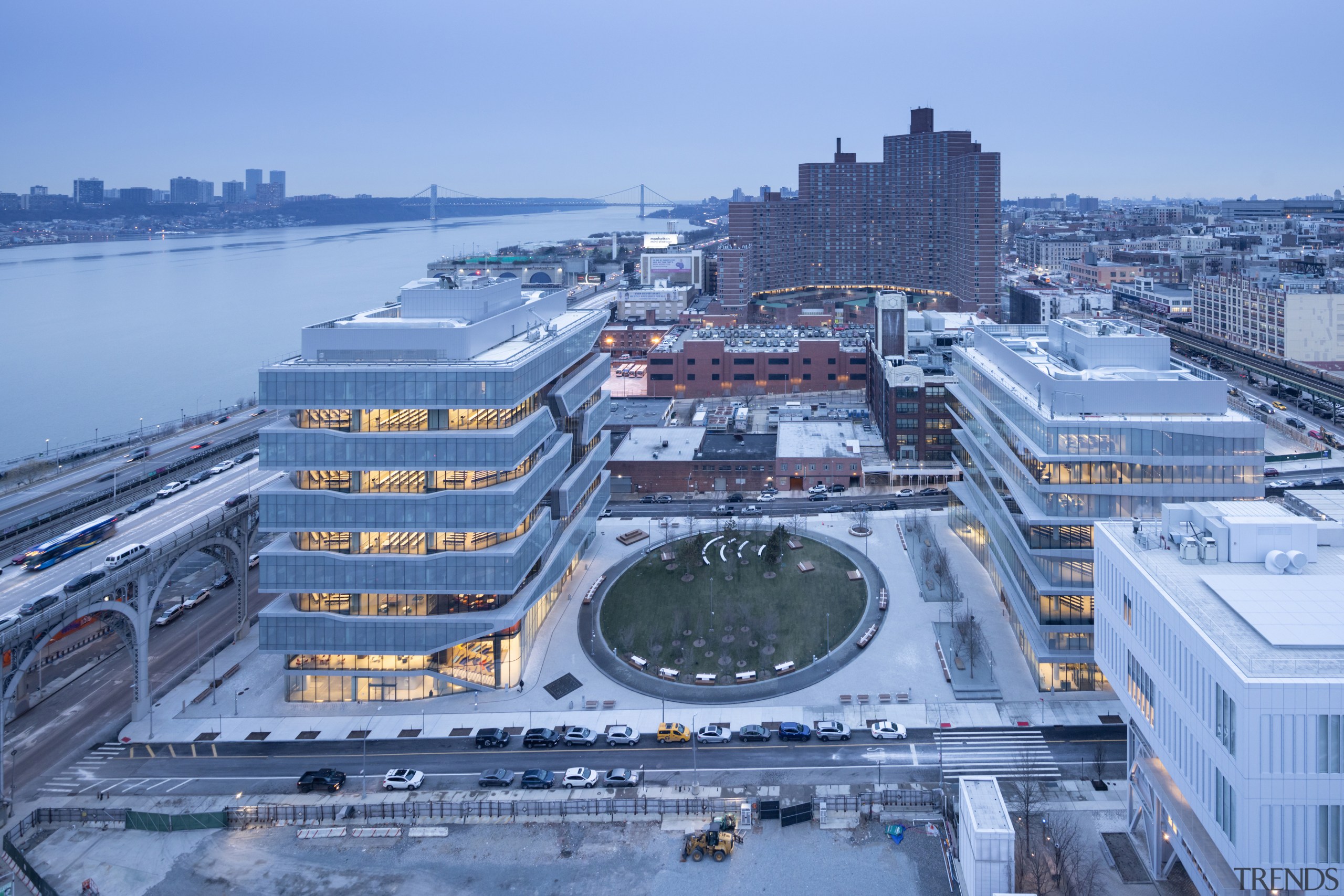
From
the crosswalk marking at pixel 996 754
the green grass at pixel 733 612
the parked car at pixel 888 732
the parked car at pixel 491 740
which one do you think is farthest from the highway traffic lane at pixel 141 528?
the crosswalk marking at pixel 996 754

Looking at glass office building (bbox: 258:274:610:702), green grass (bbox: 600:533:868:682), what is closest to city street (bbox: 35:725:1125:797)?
glass office building (bbox: 258:274:610:702)

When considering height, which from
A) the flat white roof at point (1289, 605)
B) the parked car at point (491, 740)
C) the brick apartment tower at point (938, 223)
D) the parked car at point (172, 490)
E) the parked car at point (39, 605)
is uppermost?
the brick apartment tower at point (938, 223)

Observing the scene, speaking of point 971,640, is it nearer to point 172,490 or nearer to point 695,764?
point 695,764

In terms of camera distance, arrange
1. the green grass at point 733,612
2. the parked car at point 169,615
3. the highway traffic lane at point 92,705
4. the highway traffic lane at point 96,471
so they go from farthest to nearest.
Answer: the highway traffic lane at point 96,471 → the parked car at point 169,615 → the green grass at point 733,612 → the highway traffic lane at point 92,705

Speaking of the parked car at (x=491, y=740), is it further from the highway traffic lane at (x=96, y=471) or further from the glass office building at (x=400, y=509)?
the highway traffic lane at (x=96, y=471)

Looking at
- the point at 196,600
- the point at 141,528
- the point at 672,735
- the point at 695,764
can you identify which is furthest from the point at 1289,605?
the point at 196,600

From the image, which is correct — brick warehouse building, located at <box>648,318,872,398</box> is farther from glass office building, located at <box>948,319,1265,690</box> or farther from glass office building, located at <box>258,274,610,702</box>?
glass office building, located at <box>258,274,610,702</box>

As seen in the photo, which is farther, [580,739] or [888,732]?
[580,739]

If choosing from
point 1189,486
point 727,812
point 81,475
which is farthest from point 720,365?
point 727,812
